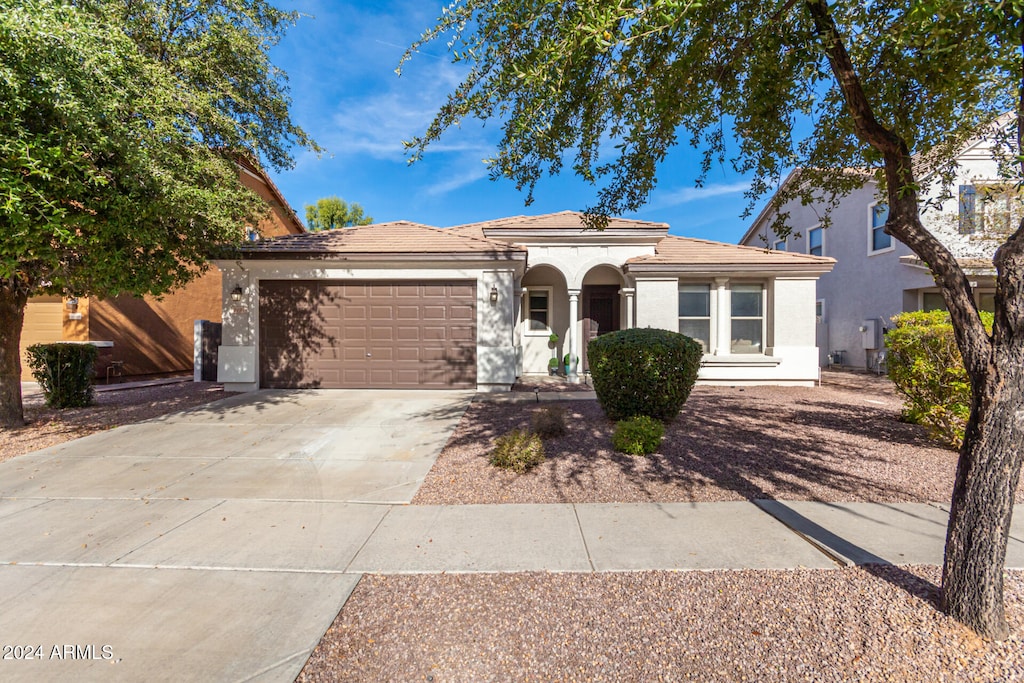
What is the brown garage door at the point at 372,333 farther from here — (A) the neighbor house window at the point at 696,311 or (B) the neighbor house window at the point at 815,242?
(B) the neighbor house window at the point at 815,242

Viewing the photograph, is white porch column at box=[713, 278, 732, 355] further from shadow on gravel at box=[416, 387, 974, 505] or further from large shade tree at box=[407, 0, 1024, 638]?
large shade tree at box=[407, 0, 1024, 638]

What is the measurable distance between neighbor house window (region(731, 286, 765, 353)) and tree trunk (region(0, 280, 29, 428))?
14868 mm

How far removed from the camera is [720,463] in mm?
5121

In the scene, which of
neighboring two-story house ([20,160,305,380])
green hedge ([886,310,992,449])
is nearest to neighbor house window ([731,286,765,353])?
green hedge ([886,310,992,449])

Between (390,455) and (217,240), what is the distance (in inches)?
212

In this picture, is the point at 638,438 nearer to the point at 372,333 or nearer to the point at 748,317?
the point at 372,333

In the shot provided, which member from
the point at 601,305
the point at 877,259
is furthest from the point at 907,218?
the point at 877,259

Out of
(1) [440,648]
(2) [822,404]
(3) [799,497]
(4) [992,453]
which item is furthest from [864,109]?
(2) [822,404]

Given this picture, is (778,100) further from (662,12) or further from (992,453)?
(992,453)

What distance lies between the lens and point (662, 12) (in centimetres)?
266

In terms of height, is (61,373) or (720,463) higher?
(61,373)

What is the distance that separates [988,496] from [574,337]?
10076 millimetres

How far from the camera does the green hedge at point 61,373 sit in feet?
28.0

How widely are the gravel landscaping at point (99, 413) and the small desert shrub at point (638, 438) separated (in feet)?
25.3
